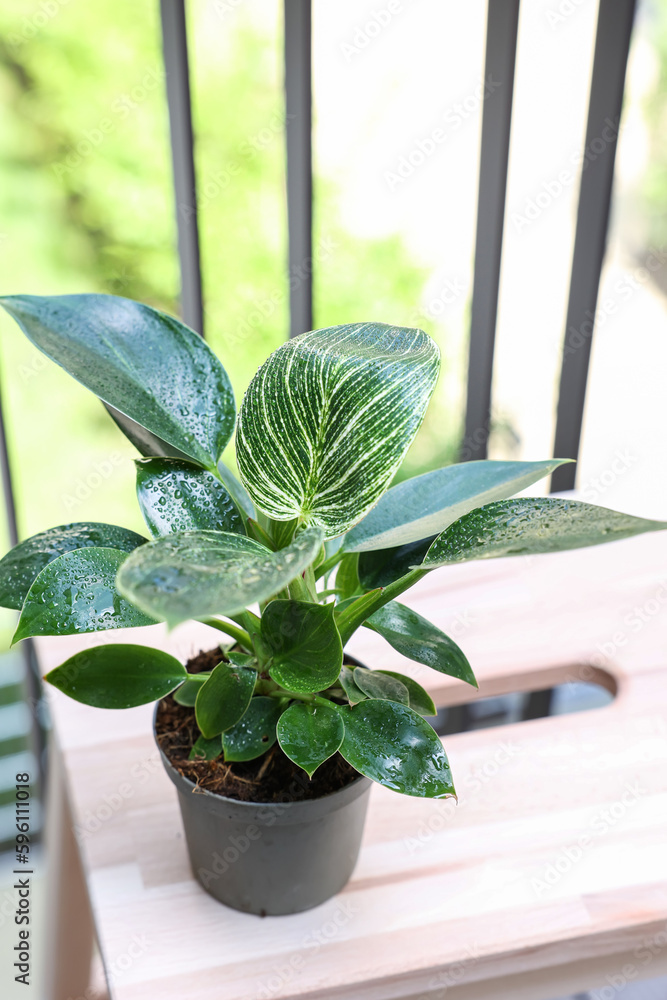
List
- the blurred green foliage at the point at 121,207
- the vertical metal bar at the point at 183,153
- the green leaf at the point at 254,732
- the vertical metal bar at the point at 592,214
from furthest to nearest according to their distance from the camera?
the blurred green foliage at the point at 121,207 < the vertical metal bar at the point at 592,214 < the vertical metal bar at the point at 183,153 < the green leaf at the point at 254,732

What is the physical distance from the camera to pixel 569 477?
5.47 ft

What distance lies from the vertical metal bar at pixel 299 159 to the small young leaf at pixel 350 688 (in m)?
0.92

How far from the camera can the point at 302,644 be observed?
54 centimetres

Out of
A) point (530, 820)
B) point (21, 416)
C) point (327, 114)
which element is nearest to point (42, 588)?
point (530, 820)

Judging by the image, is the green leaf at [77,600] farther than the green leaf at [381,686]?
No

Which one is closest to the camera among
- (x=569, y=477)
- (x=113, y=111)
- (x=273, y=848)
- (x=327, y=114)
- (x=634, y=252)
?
(x=273, y=848)

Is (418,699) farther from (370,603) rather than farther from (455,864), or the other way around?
(455,864)

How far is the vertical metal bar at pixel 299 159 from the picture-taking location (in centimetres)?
124

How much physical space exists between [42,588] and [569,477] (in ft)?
4.37

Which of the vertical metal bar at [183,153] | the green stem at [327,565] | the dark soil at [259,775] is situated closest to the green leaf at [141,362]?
the green stem at [327,565]

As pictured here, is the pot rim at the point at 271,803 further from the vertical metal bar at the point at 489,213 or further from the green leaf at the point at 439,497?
the vertical metal bar at the point at 489,213

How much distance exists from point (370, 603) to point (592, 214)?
1104mm

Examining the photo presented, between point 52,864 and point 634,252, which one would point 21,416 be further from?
point 52,864

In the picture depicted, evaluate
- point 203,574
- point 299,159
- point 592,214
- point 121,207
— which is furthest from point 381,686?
point 121,207
